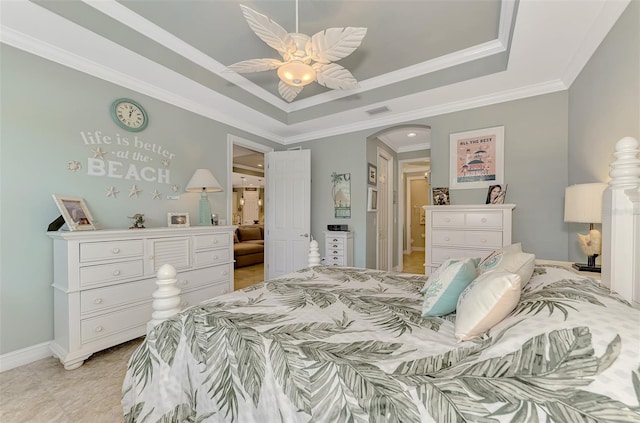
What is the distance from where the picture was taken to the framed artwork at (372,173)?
160 inches

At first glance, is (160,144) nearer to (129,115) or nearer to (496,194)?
(129,115)

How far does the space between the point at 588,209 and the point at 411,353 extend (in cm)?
168

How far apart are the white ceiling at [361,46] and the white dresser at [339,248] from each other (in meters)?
1.81

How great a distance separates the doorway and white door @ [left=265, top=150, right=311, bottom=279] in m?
0.23

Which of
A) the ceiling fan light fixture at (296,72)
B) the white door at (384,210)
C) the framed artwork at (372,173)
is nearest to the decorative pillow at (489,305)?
the ceiling fan light fixture at (296,72)

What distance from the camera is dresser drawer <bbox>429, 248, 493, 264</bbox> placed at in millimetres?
2689

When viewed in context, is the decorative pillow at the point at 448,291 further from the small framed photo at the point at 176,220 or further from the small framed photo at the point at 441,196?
the small framed photo at the point at 176,220

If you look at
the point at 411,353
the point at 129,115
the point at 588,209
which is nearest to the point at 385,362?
the point at 411,353

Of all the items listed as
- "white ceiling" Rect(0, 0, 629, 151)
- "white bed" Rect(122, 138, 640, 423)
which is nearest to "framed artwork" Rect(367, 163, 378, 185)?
"white ceiling" Rect(0, 0, 629, 151)

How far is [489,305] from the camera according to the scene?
91cm

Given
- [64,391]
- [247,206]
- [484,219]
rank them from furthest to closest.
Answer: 1. [247,206]
2. [484,219]
3. [64,391]

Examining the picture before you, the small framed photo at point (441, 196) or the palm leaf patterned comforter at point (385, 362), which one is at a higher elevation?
the small framed photo at point (441, 196)

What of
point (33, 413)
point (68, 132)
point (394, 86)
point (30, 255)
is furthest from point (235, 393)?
point (394, 86)

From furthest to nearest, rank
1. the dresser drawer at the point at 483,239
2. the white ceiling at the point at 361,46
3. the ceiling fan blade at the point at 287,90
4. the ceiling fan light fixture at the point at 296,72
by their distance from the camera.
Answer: the dresser drawer at the point at 483,239 < the ceiling fan blade at the point at 287,90 < the white ceiling at the point at 361,46 < the ceiling fan light fixture at the point at 296,72
